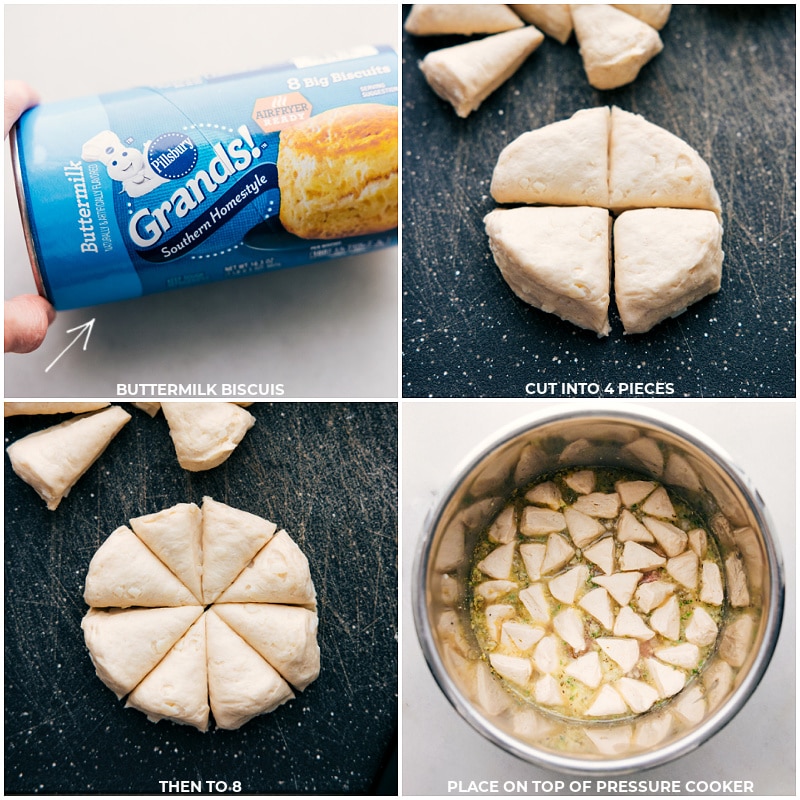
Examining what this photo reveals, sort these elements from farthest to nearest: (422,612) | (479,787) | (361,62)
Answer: (479,787) < (361,62) < (422,612)

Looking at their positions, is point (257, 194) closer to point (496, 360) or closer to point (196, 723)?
point (496, 360)

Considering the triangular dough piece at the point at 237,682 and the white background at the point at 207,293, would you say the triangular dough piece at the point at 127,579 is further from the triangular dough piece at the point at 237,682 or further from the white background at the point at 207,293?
the white background at the point at 207,293

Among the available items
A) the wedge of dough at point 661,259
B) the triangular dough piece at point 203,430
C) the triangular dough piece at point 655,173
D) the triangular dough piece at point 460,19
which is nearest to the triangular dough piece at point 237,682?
the triangular dough piece at point 203,430

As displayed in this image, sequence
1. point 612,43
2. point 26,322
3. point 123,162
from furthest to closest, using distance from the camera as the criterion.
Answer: point 612,43 < point 26,322 < point 123,162

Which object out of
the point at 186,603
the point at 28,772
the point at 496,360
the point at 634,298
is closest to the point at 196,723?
the point at 186,603

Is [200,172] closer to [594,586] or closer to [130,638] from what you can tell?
[130,638]

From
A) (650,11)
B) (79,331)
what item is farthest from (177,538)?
(650,11)

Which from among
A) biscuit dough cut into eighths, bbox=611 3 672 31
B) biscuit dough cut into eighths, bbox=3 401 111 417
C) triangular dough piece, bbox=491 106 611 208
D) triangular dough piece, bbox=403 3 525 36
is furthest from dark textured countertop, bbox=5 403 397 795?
biscuit dough cut into eighths, bbox=611 3 672 31
